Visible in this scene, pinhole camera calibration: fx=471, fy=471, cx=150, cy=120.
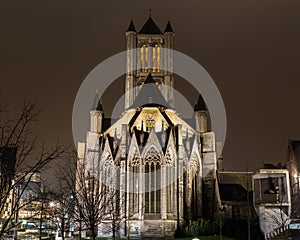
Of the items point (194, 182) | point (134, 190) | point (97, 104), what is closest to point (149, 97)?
point (97, 104)

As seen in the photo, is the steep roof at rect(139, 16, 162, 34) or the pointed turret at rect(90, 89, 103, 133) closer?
the pointed turret at rect(90, 89, 103, 133)

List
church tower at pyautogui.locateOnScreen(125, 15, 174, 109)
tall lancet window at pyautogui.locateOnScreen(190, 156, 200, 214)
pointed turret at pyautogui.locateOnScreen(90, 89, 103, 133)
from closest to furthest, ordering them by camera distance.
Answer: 1. tall lancet window at pyautogui.locateOnScreen(190, 156, 200, 214)
2. pointed turret at pyautogui.locateOnScreen(90, 89, 103, 133)
3. church tower at pyautogui.locateOnScreen(125, 15, 174, 109)

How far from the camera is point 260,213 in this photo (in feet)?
180

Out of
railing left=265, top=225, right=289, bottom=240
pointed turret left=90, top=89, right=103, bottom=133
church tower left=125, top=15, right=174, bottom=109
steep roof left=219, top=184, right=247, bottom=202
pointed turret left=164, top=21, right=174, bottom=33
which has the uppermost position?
pointed turret left=164, top=21, right=174, bottom=33

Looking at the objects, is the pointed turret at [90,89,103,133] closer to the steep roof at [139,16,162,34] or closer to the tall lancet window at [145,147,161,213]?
the tall lancet window at [145,147,161,213]

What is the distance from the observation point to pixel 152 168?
61.5m

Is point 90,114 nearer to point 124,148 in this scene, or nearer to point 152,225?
point 124,148

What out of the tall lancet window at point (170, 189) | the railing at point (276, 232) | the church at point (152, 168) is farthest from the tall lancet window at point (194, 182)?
the railing at point (276, 232)

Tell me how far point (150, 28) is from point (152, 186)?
45455mm

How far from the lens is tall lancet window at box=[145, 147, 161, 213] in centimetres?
6072

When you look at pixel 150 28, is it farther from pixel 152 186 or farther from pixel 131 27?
pixel 152 186

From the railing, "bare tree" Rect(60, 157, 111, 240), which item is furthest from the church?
the railing

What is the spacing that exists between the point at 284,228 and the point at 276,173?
11.0m

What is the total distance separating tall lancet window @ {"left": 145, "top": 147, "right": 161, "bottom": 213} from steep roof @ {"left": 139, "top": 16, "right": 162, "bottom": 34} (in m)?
41.4
